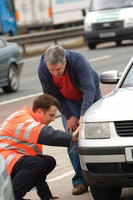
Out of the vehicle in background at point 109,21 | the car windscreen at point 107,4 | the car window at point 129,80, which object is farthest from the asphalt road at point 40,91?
the car windscreen at point 107,4

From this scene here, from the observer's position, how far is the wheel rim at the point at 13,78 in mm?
16828

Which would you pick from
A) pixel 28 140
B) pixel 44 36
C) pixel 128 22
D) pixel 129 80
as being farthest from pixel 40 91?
pixel 44 36

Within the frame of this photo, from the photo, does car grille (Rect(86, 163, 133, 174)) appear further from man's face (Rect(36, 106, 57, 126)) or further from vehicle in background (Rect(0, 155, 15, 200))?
vehicle in background (Rect(0, 155, 15, 200))

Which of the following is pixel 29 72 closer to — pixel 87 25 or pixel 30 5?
pixel 87 25

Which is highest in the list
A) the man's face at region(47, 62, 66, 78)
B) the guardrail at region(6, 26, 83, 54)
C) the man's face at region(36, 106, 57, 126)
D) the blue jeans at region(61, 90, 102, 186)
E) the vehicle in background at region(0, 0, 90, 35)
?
the man's face at region(47, 62, 66, 78)

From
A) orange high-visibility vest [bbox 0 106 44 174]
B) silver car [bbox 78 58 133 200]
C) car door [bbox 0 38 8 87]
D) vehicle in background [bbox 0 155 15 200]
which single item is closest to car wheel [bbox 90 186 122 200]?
silver car [bbox 78 58 133 200]

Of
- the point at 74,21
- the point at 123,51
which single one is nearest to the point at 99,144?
the point at 123,51

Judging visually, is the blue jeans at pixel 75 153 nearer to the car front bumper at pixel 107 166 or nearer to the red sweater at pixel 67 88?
the red sweater at pixel 67 88

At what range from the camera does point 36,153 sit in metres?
6.46

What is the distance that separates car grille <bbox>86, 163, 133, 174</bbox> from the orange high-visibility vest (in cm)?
53

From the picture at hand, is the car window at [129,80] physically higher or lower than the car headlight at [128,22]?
higher

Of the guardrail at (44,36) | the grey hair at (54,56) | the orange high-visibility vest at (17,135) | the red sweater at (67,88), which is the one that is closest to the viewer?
the orange high-visibility vest at (17,135)

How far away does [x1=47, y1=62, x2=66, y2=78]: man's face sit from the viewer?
6.50 m

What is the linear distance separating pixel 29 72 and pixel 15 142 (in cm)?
1549
